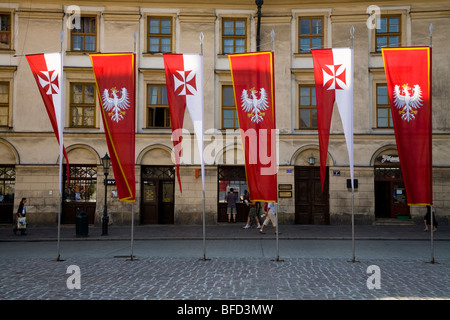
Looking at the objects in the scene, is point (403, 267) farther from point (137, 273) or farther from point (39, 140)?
point (39, 140)

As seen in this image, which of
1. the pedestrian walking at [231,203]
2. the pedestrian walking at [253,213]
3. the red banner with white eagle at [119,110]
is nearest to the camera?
the red banner with white eagle at [119,110]

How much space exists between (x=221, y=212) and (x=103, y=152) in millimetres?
6699

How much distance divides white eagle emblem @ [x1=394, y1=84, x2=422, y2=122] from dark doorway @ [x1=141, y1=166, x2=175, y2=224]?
13720mm

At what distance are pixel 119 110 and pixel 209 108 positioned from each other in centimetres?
1092

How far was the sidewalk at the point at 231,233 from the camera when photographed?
18562 millimetres

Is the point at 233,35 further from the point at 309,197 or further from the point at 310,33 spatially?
the point at 309,197

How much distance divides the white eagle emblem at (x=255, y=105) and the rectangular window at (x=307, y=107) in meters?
11.3

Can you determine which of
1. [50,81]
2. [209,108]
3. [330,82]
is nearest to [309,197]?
[209,108]

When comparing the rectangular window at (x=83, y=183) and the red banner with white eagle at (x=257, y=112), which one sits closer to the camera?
the red banner with white eagle at (x=257, y=112)

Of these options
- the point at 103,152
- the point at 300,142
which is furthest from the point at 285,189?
the point at 103,152

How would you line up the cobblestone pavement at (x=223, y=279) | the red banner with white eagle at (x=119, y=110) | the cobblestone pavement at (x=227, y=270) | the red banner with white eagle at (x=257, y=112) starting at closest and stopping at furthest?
the cobblestone pavement at (x=223, y=279) → the cobblestone pavement at (x=227, y=270) → the red banner with white eagle at (x=257, y=112) → the red banner with white eagle at (x=119, y=110)

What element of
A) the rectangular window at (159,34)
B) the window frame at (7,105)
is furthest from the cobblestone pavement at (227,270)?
the rectangular window at (159,34)

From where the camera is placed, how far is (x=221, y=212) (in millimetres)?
23891

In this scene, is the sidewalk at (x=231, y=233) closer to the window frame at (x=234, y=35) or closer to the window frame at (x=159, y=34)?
the window frame at (x=159, y=34)
